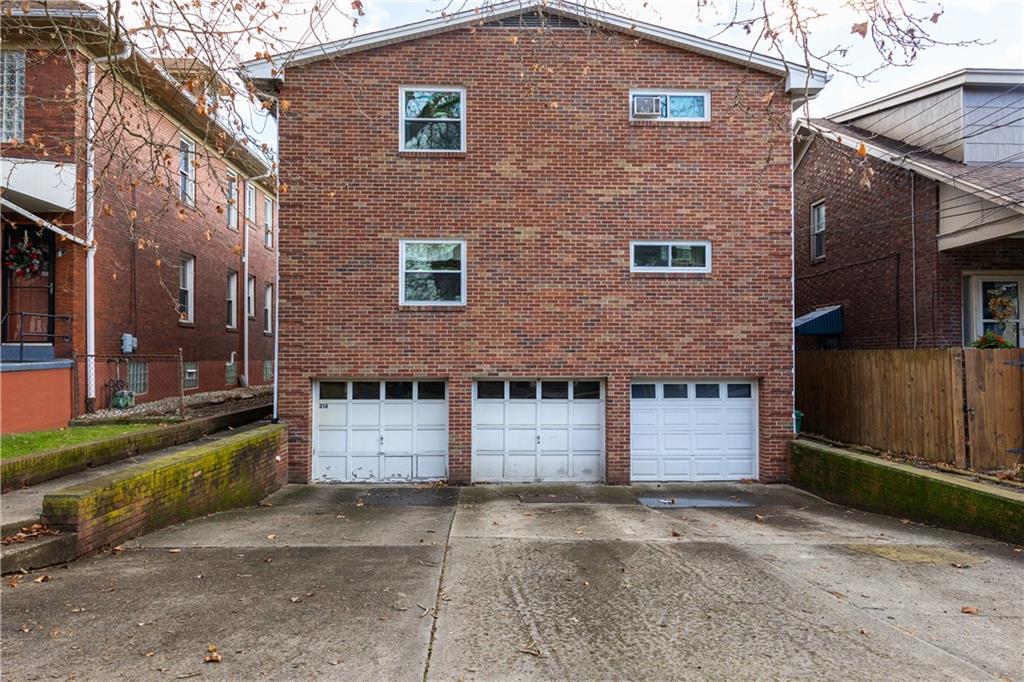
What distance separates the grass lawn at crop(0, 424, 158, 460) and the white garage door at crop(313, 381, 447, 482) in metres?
2.91

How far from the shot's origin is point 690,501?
10.5 meters

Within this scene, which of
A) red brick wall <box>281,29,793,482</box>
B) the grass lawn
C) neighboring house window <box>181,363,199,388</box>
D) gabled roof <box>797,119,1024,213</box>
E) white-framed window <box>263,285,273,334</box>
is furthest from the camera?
white-framed window <box>263,285,273,334</box>

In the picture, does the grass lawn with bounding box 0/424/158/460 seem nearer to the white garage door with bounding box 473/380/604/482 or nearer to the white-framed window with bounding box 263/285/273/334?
the white garage door with bounding box 473/380/604/482

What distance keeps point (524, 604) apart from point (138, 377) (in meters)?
11.4

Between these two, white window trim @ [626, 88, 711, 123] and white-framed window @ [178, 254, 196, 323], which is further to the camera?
white-framed window @ [178, 254, 196, 323]

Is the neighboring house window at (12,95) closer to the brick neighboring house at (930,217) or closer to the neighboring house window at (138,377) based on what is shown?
the neighboring house window at (138,377)

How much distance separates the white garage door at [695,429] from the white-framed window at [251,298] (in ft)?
43.2

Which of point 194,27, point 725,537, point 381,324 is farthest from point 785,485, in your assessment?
point 194,27

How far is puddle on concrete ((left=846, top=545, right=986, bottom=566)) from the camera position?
687 centimetres

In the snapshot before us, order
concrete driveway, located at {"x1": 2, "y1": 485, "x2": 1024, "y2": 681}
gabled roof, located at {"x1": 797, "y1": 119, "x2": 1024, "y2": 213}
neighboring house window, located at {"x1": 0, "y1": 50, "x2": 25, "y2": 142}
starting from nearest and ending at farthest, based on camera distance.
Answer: concrete driveway, located at {"x1": 2, "y1": 485, "x2": 1024, "y2": 681} → gabled roof, located at {"x1": 797, "y1": 119, "x2": 1024, "y2": 213} → neighboring house window, located at {"x1": 0, "y1": 50, "x2": 25, "y2": 142}

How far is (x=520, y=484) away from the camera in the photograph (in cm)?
1197

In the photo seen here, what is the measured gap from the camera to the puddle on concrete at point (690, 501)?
1011 centimetres

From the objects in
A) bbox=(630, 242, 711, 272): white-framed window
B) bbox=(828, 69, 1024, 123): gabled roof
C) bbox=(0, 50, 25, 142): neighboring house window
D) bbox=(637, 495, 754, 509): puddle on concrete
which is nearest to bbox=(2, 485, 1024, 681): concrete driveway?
bbox=(637, 495, 754, 509): puddle on concrete

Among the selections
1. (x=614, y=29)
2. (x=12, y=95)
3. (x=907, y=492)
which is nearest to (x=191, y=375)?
(x=12, y=95)
